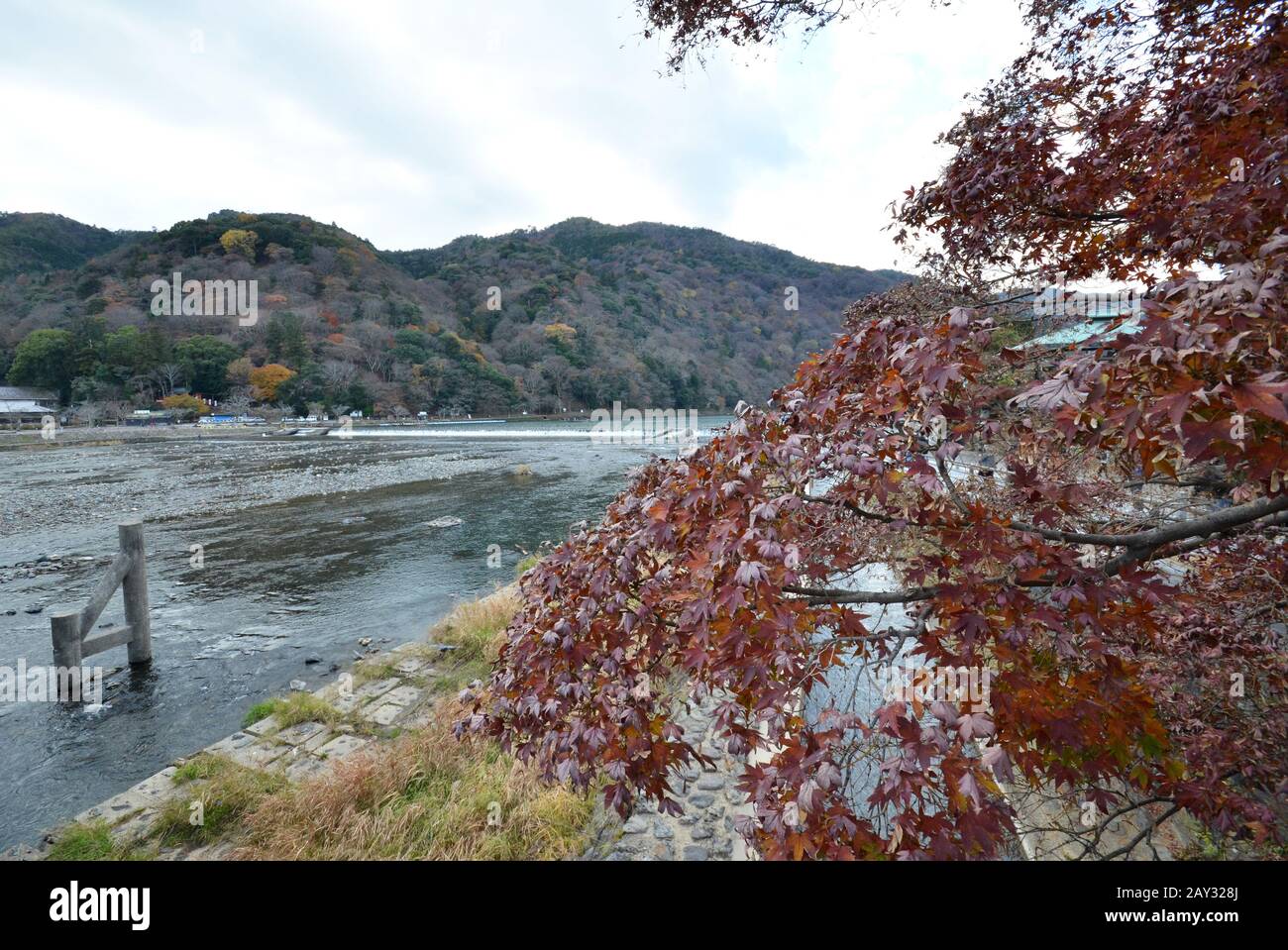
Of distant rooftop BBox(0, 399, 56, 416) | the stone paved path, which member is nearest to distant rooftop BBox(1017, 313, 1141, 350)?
the stone paved path

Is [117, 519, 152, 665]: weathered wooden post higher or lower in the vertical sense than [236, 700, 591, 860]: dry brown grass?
higher

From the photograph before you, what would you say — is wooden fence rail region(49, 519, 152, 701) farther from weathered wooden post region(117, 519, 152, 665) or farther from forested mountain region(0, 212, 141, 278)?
forested mountain region(0, 212, 141, 278)

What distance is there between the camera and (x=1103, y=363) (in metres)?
1.33

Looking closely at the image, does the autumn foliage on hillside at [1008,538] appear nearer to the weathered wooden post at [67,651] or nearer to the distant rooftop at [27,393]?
the weathered wooden post at [67,651]

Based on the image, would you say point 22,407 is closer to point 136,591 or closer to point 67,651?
point 136,591

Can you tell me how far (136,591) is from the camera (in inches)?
256

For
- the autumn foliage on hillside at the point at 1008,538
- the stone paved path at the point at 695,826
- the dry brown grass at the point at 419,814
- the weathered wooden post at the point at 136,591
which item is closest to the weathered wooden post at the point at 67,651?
the weathered wooden post at the point at 136,591

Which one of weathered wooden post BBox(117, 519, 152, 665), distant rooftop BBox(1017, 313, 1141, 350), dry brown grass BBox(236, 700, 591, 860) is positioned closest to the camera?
distant rooftop BBox(1017, 313, 1141, 350)

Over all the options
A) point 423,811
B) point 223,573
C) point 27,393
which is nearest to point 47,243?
point 27,393

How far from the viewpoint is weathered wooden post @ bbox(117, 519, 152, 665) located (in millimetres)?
6438

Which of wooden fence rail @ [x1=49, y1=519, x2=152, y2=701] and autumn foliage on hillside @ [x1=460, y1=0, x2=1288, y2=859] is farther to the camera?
wooden fence rail @ [x1=49, y1=519, x2=152, y2=701]
